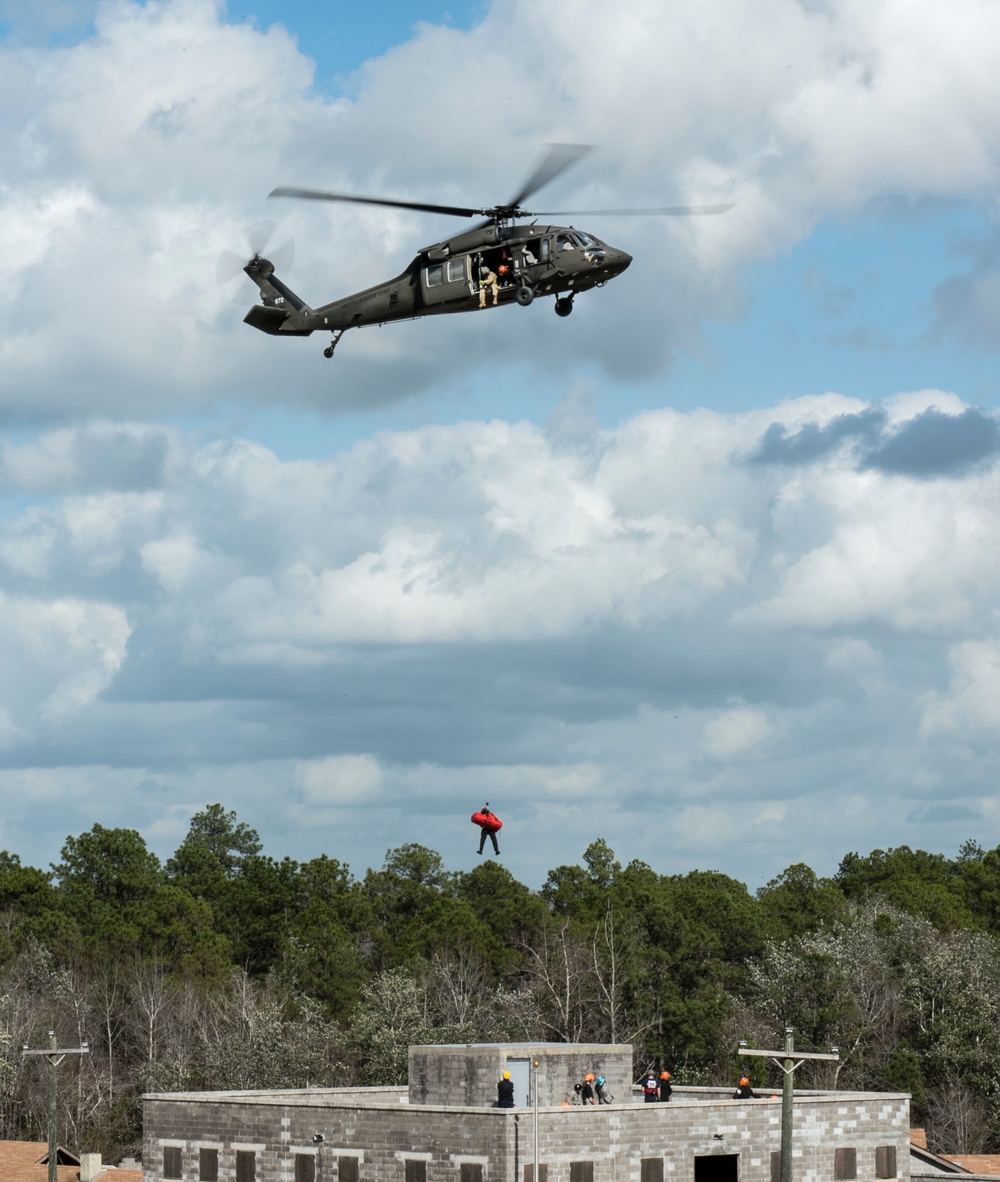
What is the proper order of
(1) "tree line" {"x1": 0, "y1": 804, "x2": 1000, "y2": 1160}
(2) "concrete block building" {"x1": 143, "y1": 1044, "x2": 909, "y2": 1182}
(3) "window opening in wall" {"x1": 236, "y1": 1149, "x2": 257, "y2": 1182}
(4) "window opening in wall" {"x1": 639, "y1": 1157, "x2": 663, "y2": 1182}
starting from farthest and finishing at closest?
(1) "tree line" {"x1": 0, "y1": 804, "x2": 1000, "y2": 1160}
(3) "window opening in wall" {"x1": 236, "y1": 1149, "x2": 257, "y2": 1182}
(4) "window opening in wall" {"x1": 639, "y1": 1157, "x2": 663, "y2": 1182}
(2) "concrete block building" {"x1": 143, "y1": 1044, "x2": 909, "y2": 1182}

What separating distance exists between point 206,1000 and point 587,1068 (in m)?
58.4

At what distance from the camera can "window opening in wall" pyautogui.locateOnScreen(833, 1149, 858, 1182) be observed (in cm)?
6050

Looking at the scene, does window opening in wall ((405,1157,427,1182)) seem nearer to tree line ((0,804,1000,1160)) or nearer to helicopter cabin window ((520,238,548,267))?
helicopter cabin window ((520,238,548,267))

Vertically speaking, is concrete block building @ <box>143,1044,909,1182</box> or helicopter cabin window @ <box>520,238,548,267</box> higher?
helicopter cabin window @ <box>520,238,548,267</box>

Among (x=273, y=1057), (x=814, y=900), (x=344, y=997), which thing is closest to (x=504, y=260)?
(x=273, y=1057)

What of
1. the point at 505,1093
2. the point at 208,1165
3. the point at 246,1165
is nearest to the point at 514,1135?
the point at 505,1093

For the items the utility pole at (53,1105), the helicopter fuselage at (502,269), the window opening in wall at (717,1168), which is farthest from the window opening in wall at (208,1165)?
the helicopter fuselage at (502,269)

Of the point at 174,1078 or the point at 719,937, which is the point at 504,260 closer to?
the point at 174,1078

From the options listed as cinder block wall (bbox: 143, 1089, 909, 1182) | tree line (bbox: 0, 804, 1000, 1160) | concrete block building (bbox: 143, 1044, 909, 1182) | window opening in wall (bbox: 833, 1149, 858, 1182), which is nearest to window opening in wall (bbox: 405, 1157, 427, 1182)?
concrete block building (bbox: 143, 1044, 909, 1182)

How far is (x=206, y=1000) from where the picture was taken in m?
115

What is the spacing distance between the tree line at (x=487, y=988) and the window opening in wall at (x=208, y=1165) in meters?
37.0

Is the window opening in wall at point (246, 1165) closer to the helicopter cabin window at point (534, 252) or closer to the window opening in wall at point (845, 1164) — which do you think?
the window opening in wall at point (845, 1164)

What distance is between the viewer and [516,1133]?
5272cm

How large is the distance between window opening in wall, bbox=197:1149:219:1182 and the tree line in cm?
3697
